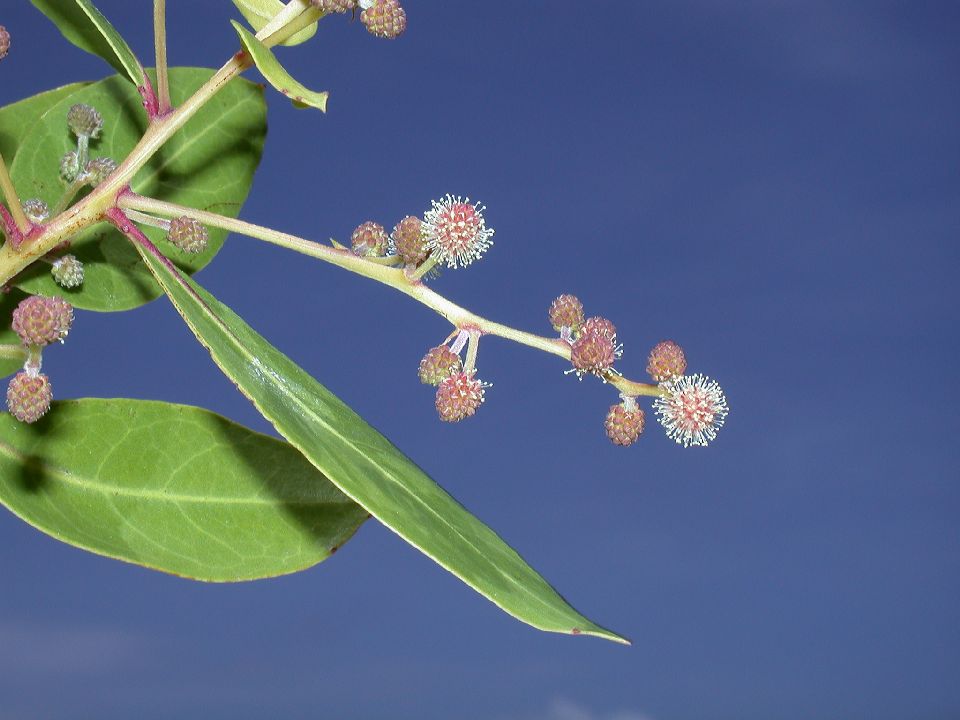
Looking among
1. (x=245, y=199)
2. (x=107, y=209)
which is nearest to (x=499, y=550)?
(x=107, y=209)

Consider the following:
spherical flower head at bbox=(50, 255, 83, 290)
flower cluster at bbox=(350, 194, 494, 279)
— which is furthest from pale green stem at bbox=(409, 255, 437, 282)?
spherical flower head at bbox=(50, 255, 83, 290)

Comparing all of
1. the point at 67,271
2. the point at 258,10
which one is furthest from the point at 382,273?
the point at 67,271

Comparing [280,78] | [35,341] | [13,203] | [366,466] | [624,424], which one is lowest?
[366,466]

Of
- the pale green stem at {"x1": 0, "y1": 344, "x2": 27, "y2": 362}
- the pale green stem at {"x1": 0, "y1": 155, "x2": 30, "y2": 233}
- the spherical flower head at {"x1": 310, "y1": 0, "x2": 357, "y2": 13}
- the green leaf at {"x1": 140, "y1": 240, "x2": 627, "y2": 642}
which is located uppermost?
the spherical flower head at {"x1": 310, "y1": 0, "x2": 357, "y2": 13}

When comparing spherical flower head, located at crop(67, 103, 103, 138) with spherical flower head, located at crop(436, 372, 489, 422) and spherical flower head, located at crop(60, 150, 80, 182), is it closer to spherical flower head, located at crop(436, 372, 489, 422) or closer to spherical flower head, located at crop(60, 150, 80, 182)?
spherical flower head, located at crop(60, 150, 80, 182)

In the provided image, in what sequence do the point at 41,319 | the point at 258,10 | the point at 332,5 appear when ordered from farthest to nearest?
the point at 258,10 < the point at 41,319 < the point at 332,5

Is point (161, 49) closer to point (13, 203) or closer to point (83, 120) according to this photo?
point (13, 203)
